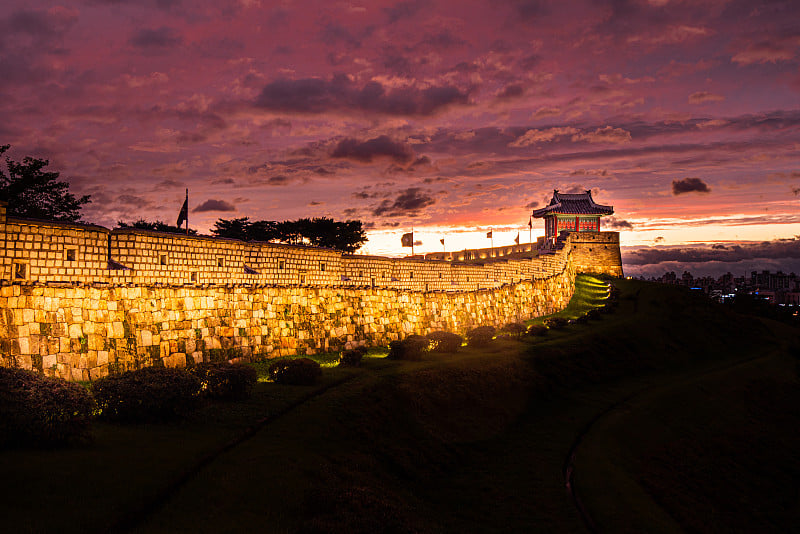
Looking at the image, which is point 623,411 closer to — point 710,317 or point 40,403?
point 40,403

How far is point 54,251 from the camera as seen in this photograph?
18.2 meters

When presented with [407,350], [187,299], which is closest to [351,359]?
[407,350]

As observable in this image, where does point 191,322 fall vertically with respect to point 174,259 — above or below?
below

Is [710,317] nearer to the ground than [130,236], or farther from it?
nearer to the ground

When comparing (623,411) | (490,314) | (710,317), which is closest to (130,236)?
(623,411)

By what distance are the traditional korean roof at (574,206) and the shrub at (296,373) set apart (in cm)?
6403

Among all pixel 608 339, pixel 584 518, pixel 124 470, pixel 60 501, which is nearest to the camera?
pixel 60 501

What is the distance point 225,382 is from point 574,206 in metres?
70.2

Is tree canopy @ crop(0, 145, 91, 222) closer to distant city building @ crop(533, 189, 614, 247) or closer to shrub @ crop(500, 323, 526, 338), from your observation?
shrub @ crop(500, 323, 526, 338)

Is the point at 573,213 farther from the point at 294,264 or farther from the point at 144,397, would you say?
the point at 144,397

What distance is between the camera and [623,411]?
24859mm

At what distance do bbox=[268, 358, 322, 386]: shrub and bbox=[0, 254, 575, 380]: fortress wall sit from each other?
12.2 ft

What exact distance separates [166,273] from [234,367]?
623 cm

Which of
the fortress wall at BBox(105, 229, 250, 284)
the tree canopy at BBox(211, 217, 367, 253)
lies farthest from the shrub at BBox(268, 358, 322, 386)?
the tree canopy at BBox(211, 217, 367, 253)
